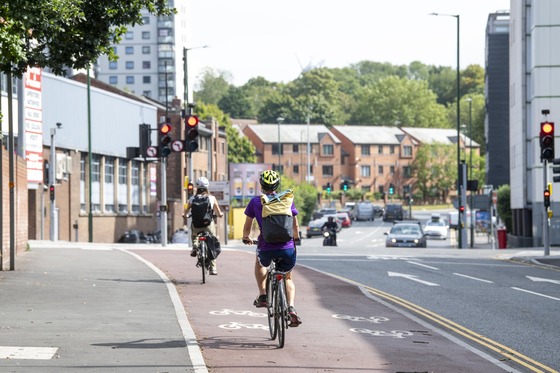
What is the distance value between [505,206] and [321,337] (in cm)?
6413

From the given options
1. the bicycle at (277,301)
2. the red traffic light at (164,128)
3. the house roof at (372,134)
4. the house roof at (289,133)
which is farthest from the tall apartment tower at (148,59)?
the bicycle at (277,301)

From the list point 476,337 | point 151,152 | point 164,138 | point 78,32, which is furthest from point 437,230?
point 476,337

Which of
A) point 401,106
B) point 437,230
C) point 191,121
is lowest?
point 437,230

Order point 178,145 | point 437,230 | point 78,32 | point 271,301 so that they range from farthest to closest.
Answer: point 437,230 < point 178,145 < point 78,32 < point 271,301

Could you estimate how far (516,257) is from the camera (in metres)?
39.0

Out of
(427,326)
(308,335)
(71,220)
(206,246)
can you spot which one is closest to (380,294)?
(206,246)

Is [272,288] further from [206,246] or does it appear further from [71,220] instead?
[71,220]

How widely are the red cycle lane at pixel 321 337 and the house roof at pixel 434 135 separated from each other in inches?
5980

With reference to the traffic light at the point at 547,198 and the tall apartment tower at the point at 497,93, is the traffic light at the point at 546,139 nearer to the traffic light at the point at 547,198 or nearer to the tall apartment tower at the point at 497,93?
the traffic light at the point at 547,198

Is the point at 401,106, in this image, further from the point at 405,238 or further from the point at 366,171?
the point at 405,238

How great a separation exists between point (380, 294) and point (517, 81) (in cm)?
4566

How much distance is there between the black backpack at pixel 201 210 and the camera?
21594 mm

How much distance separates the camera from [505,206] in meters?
76.9

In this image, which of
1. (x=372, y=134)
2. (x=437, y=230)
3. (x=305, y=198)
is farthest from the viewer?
(x=372, y=134)
